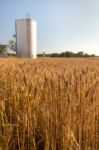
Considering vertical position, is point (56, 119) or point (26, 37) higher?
point (26, 37)

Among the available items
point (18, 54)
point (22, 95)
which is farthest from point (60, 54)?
point (22, 95)

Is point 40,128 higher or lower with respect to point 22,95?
lower

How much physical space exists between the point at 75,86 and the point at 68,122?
0.21 metres

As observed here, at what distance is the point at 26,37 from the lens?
23.2 m

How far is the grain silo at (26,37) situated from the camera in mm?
23234

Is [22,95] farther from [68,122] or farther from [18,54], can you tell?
[18,54]

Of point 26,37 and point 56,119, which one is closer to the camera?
point 56,119

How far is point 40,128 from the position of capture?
1575 millimetres

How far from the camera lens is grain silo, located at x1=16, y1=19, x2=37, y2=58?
23234 mm

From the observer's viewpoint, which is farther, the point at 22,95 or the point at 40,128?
the point at 22,95

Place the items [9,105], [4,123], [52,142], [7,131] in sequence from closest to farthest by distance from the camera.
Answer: [52,142]
[7,131]
[4,123]
[9,105]

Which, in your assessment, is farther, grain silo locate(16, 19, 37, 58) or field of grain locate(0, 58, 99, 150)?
grain silo locate(16, 19, 37, 58)

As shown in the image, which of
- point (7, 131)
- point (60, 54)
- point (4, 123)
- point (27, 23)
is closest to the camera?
point (7, 131)

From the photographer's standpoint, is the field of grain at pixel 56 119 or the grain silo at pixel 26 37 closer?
the field of grain at pixel 56 119
